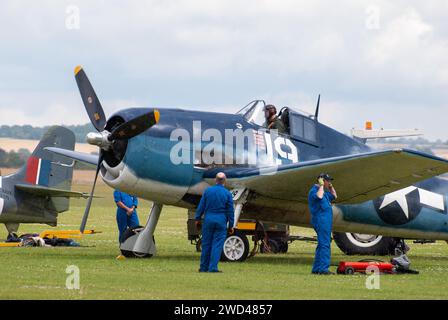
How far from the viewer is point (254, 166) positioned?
18.5 metres

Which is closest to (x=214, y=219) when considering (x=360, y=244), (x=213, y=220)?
(x=213, y=220)

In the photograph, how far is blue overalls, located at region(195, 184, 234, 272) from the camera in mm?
15781

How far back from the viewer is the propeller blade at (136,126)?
1716 cm

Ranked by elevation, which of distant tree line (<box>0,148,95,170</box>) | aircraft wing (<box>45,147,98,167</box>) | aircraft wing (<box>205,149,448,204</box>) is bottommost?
aircraft wing (<box>205,149,448,204</box>)

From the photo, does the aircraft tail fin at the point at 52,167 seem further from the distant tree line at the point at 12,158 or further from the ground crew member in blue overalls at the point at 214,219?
the distant tree line at the point at 12,158

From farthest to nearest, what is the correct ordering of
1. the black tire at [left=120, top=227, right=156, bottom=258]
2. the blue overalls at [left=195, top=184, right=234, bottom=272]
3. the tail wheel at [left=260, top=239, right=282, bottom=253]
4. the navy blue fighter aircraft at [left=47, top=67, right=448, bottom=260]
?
the tail wheel at [left=260, top=239, right=282, bottom=253] → the black tire at [left=120, top=227, right=156, bottom=258] → the navy blue fighter aircraft at [left=47, top=67, right=448, bottom=260] → the blue overalls at [left=195, top=184, right=234, bottom=272]

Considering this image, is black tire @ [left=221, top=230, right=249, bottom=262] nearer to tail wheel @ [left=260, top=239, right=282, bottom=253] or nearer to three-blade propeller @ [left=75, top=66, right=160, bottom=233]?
three-blade propeller @ [left=75, top=66, right=160, bottom=233]

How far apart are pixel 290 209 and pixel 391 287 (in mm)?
5464

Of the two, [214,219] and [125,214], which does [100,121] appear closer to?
[125,214]

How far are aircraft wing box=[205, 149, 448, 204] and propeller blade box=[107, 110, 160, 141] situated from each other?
1491 mm

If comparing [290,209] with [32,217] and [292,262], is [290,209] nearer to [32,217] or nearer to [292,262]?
[292,262]

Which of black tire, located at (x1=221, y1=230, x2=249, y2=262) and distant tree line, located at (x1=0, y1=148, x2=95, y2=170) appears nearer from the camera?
black tire, located at (x1=221, y1=230, x2=249, y2=262)

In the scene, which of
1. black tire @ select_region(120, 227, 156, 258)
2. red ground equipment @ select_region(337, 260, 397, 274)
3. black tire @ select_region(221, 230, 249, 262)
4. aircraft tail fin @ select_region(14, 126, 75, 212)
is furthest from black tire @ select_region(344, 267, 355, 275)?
aircraft tail fin @ select_region(14, 126, 75, 212)

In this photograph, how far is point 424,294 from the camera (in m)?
13.1
